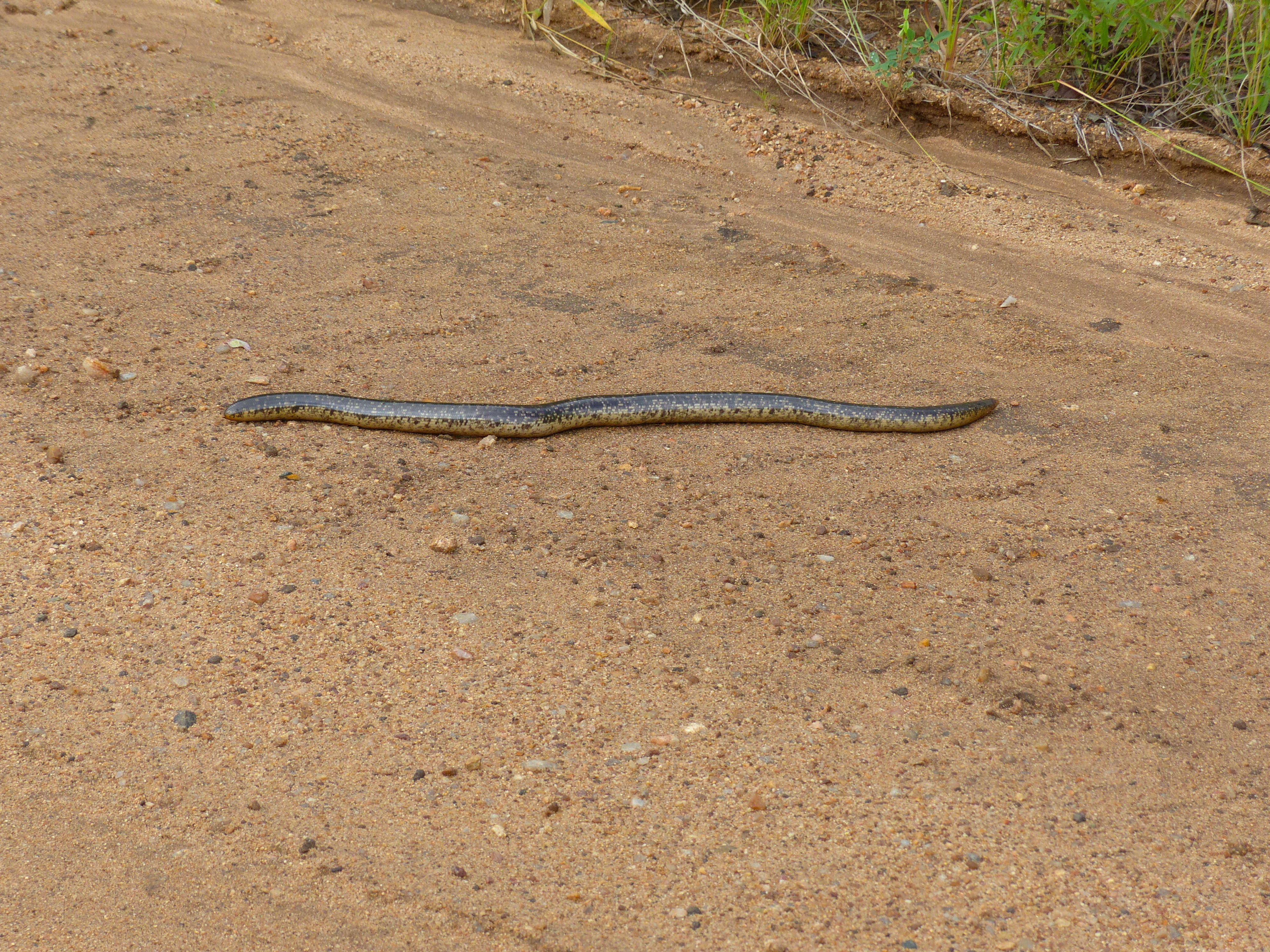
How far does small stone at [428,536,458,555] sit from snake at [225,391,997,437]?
1.14m

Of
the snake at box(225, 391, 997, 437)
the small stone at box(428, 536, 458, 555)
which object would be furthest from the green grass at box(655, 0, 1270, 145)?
the small stone at box(428, 536, 458, 555)

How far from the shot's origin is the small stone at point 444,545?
473cm

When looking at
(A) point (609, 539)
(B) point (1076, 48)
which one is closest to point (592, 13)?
(B) point (1076, 48)

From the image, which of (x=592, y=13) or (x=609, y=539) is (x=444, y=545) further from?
(x=592, y=13)

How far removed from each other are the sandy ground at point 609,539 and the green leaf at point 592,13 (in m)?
0.77

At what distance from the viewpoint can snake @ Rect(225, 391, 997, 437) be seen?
5.66m

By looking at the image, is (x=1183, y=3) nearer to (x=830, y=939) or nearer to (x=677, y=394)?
(x=677, y=394)

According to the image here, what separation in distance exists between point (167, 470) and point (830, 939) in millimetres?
4166

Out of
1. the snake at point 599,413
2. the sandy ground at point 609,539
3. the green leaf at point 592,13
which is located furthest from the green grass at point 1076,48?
the snake at point 599,413

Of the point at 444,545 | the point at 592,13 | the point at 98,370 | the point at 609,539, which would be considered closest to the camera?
the point at 444,545

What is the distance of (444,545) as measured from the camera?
186 inches

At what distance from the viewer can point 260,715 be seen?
3.78 meters

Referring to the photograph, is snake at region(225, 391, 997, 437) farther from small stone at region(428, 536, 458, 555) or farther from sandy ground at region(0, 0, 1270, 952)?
small stone at region(428, 536, 458, 555)

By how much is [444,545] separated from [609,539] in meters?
0.87
